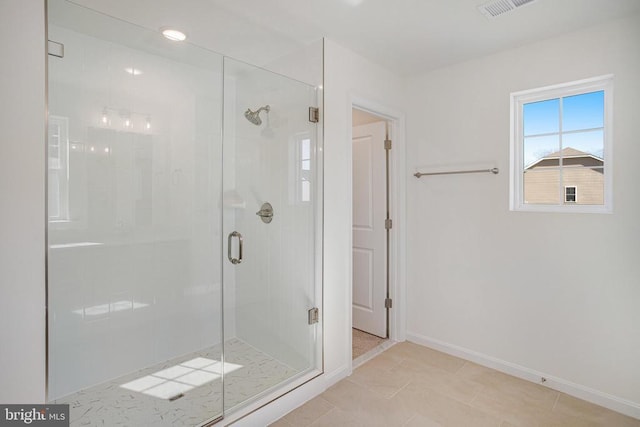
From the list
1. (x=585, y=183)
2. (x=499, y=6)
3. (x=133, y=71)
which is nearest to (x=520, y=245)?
(x=585, y=183)

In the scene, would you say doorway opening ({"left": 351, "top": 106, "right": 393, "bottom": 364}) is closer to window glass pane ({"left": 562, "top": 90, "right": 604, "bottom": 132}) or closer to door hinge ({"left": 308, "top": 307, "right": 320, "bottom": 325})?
door hinge ({"left": 308, "top": 307, "right": 320, "bottom": 325})

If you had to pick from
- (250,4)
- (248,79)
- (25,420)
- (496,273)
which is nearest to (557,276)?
(496,273)

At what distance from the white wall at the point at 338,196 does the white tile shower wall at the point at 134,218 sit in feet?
2.55

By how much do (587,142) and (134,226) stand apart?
3120 mm

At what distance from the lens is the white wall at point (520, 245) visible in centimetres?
212

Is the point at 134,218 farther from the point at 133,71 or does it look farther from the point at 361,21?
the point at 361,21

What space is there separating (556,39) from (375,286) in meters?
2.44

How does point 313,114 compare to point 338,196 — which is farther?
point 338,196

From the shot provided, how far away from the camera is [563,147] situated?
8.01 ft

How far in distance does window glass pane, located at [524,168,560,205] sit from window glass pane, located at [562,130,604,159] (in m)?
0.20

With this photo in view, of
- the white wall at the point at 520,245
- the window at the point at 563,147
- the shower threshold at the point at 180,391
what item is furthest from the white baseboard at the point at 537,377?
the shower threshold at the point at 180,391

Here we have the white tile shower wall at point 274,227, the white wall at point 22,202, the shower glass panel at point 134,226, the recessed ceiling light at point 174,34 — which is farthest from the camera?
the white tile shower wall at point 274,227

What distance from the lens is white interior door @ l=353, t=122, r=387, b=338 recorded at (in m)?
3.24

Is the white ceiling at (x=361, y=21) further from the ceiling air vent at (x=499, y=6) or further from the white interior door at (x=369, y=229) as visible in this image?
the white interior door at (x=369, y=229)
